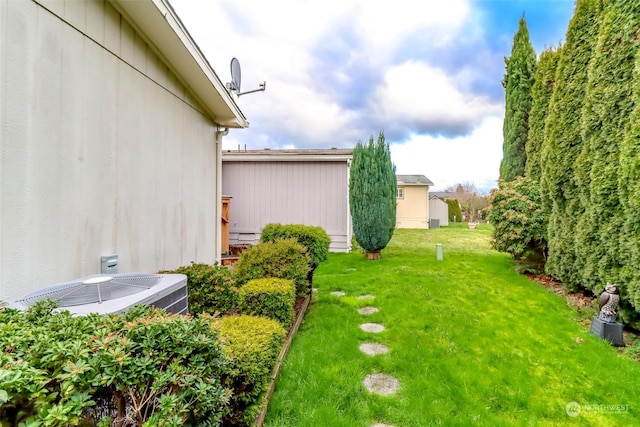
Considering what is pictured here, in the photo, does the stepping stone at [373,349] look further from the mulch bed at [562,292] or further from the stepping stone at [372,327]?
the mulch bed at [562,292]

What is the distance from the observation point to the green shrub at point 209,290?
123 inches

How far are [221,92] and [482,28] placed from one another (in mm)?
6924

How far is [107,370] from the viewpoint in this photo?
1.01 metres

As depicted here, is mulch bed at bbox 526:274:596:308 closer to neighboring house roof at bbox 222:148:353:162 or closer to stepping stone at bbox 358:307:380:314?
stepping stone at bbox 358:307:380:314

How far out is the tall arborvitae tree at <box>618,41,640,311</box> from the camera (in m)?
3.58

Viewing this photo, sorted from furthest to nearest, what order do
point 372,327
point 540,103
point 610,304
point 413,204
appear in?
point 413,204
point 540,103
point 372,327
point 610,304

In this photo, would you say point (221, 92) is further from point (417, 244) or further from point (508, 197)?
point (417, 244)

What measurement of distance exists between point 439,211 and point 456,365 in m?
20.3

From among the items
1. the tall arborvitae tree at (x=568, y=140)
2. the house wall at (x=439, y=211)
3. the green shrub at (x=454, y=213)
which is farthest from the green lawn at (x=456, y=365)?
the green shrub at (x=454, y=213)

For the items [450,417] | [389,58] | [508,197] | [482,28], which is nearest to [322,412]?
[450,417]

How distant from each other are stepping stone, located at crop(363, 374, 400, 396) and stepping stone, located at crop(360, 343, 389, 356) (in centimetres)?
44

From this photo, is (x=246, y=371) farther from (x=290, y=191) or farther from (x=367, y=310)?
(x=290, y=191)

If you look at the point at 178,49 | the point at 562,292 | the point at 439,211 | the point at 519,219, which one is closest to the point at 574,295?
the point at 562,292

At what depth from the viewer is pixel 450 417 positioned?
7.93 feet
